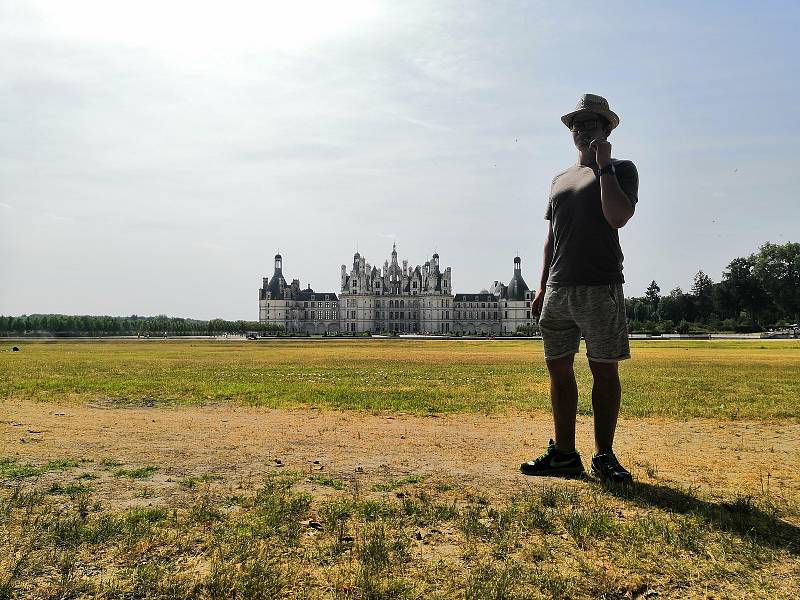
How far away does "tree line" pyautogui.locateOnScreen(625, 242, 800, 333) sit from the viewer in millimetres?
99875

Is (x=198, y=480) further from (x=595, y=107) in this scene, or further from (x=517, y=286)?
(x=517, y=286)

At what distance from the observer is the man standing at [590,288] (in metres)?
5.15

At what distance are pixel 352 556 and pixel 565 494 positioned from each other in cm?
183

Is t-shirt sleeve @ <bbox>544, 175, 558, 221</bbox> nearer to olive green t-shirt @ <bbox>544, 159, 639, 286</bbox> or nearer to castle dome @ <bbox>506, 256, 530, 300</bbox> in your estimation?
olive green t-shirt @ <bbox>544, 159, 639, 286</bbox>

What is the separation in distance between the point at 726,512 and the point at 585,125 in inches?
131

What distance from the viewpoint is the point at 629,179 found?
5.22 meters

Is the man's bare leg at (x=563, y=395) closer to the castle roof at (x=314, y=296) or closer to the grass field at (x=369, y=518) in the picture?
the grass field at (x=369, y=518)

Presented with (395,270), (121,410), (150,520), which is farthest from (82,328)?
(150,520)

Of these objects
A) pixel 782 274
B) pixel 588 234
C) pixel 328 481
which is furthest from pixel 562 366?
pixel 782 274

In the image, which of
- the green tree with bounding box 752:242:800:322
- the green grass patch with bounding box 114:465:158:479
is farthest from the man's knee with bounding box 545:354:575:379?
the green tree with bounding box 752:242:800:322

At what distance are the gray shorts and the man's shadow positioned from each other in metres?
1.04

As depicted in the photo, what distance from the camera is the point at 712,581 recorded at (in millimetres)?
3055

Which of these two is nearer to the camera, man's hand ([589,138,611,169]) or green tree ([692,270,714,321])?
man's hand ([589,138,611,169])

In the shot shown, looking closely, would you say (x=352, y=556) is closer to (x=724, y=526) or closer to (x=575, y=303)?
(x=724, y=526)
